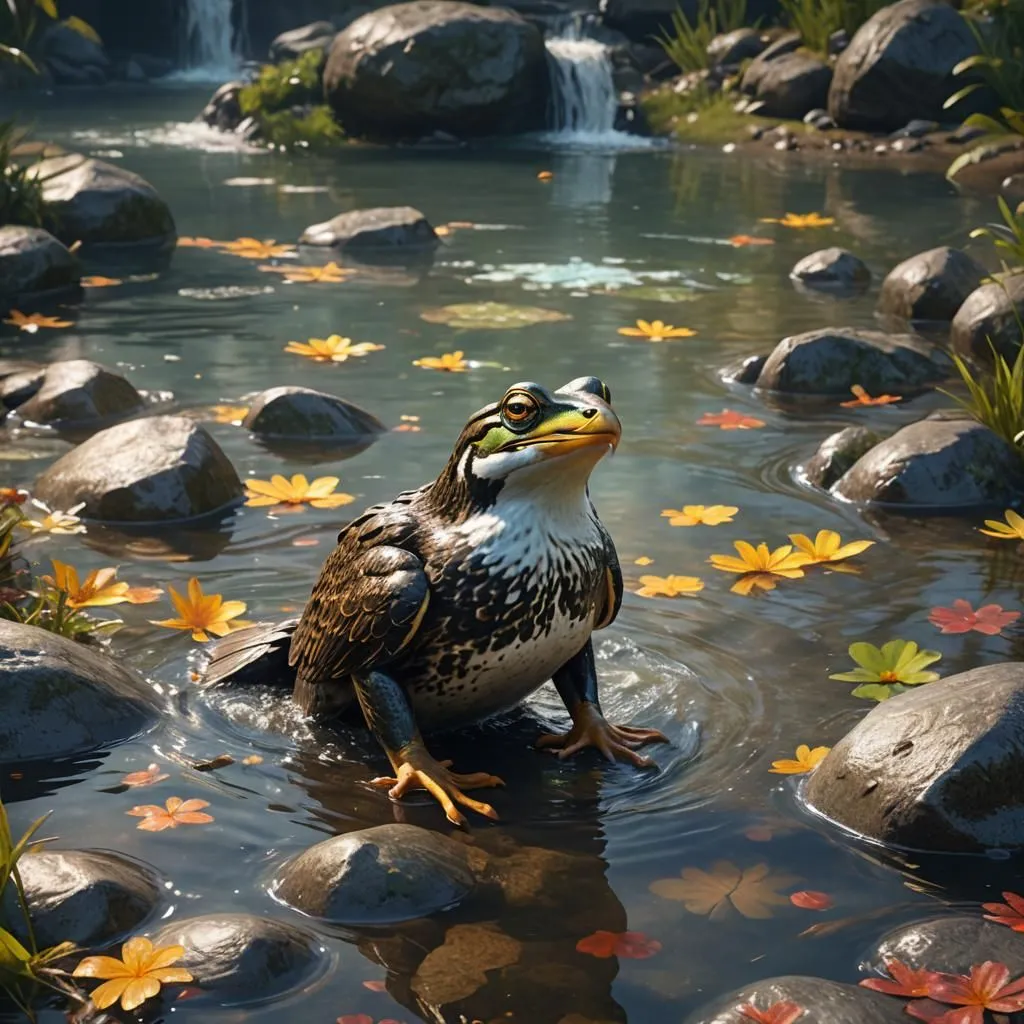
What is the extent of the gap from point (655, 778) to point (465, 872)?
80 cm

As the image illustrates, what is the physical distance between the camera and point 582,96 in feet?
72.2

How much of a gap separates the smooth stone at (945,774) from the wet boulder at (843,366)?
15.4ft

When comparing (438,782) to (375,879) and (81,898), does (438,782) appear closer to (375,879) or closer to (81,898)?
(375,879)

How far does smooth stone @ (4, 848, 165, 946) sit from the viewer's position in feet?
11.9

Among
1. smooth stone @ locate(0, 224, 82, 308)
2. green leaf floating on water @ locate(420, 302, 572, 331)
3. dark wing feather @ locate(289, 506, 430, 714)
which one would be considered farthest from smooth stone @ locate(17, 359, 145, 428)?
dark wing feather @ locate(289, 506, 430, 714)

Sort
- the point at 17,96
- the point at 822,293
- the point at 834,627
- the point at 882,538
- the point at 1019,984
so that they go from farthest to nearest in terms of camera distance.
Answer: the point at 17,96 < the point at 822,293 < the point at 882,538 < the point at 834,627 < the point at 1019,984

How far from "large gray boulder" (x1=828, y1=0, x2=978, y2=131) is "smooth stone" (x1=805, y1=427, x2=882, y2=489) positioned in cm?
1293

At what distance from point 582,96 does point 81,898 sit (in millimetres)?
19552

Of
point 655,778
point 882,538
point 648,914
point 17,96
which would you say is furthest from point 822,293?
point 17,96

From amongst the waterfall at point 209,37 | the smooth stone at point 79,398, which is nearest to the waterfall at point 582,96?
the waterfall at point 209,37

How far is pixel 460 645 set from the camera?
14.2ft

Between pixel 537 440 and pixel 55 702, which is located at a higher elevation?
pixel 537 440

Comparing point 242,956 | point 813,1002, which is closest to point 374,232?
point 242,956

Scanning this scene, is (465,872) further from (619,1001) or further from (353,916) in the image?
(619,1001)
